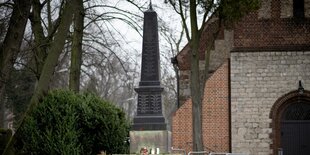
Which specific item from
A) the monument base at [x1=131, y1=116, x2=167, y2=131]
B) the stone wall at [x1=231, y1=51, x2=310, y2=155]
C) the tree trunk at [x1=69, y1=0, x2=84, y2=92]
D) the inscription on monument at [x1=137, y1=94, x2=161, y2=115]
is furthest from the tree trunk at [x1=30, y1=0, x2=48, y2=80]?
the stone wall at [x1=231, y1=51, x2=310, y2=155]

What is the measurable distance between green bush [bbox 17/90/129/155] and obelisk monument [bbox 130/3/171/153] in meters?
0.54

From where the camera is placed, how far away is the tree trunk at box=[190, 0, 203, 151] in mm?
18891

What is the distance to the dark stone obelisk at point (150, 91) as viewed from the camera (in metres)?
14.9

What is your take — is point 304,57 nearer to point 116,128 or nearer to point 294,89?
point 294,89

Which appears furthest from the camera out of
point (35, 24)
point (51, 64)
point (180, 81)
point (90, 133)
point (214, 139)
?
point (180, 81)

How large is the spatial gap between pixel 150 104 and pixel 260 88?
8.58 metres

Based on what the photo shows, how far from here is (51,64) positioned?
51.7ft

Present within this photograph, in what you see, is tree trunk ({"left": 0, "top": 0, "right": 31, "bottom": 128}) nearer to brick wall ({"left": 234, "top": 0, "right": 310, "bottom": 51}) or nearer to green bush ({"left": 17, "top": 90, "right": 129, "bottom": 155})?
green bush ({"left": 17, "top": 90, "right": 129, "bottom": 155})

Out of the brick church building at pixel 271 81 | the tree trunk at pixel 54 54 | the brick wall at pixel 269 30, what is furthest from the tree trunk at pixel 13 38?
the brick wall at pixel 269 30

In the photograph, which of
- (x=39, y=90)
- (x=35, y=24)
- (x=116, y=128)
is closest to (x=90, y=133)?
(x=116, y=128)

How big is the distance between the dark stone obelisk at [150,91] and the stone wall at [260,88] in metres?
7.97

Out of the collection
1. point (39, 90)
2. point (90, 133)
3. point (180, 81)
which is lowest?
point (90, 133)

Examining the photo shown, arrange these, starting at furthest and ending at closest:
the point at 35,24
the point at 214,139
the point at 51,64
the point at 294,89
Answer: the point at 214,139 < the point at 294,89 < the point at 35,24 < the point at 51,64

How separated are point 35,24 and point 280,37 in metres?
9.59
